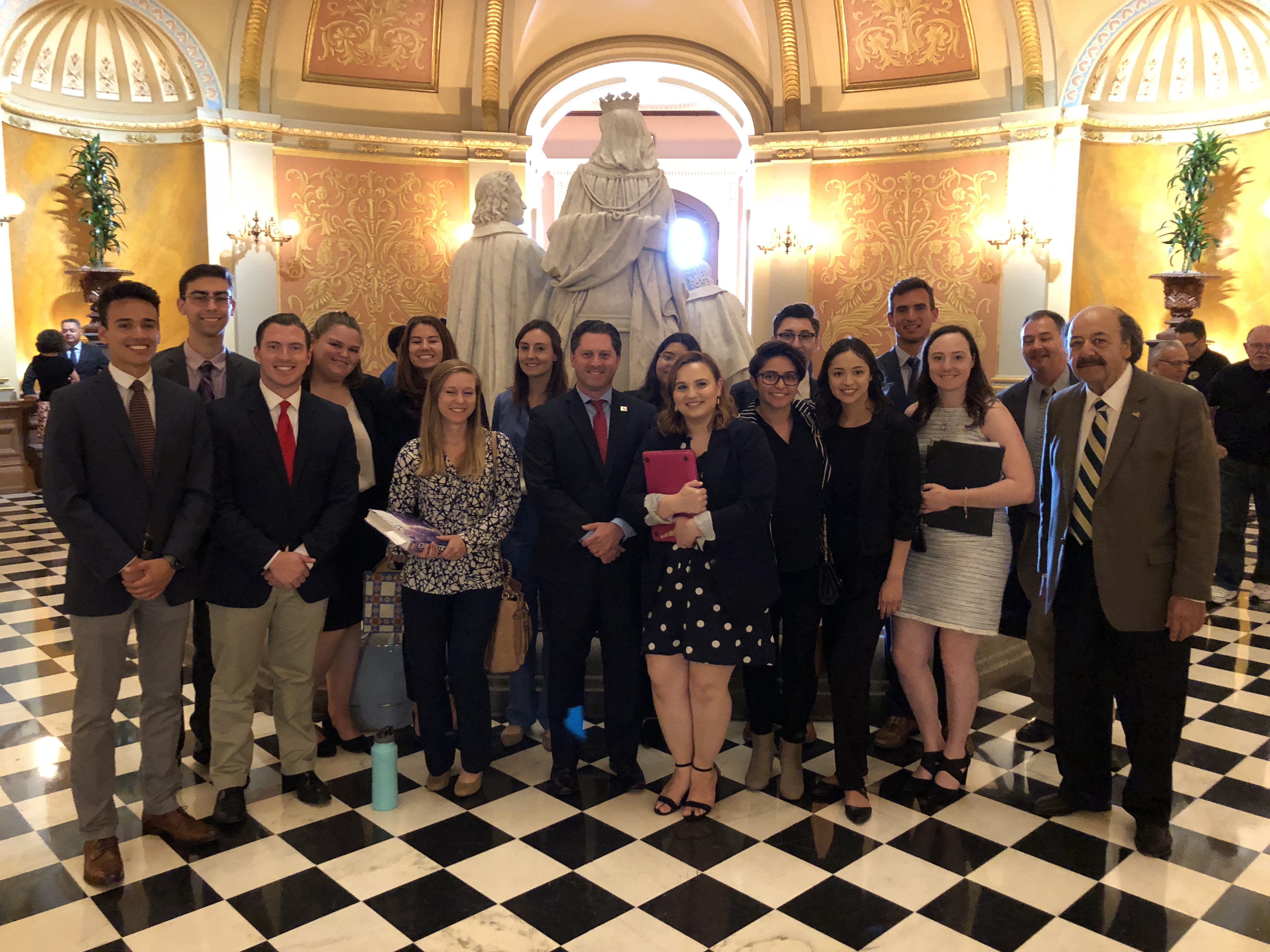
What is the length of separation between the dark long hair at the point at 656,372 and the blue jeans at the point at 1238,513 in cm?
465

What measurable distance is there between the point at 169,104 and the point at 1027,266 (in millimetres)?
10317

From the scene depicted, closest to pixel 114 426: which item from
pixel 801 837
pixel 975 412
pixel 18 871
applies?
pixel 18 871

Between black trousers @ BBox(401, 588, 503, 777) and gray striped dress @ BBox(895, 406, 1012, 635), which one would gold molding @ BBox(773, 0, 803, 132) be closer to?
gray striped dress @ BBox(895, 406, 1012, 635)

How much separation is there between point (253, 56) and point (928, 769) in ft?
35.3

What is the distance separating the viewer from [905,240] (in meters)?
11.0

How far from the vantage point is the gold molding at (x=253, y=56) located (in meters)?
10.3

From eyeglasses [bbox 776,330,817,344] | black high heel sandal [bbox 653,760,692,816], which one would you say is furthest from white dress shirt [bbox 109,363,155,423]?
eyeglasses [bbox 776,330,817,344]

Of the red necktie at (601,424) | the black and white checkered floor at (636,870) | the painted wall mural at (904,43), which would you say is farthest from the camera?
the painted wall mural at (904,43)

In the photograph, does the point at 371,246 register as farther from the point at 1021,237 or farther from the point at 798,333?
the point at 798,333

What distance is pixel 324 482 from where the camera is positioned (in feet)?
10.2

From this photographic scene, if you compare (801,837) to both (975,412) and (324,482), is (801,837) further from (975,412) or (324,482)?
(324,482)

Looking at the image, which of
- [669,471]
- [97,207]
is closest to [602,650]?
[669,471]

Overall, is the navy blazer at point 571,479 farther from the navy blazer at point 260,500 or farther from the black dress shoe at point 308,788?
the black dress shoe at point 308,788

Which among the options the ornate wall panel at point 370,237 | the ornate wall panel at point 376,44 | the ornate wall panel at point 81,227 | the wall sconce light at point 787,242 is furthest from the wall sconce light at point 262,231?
the wall sconce light at point 787,242
